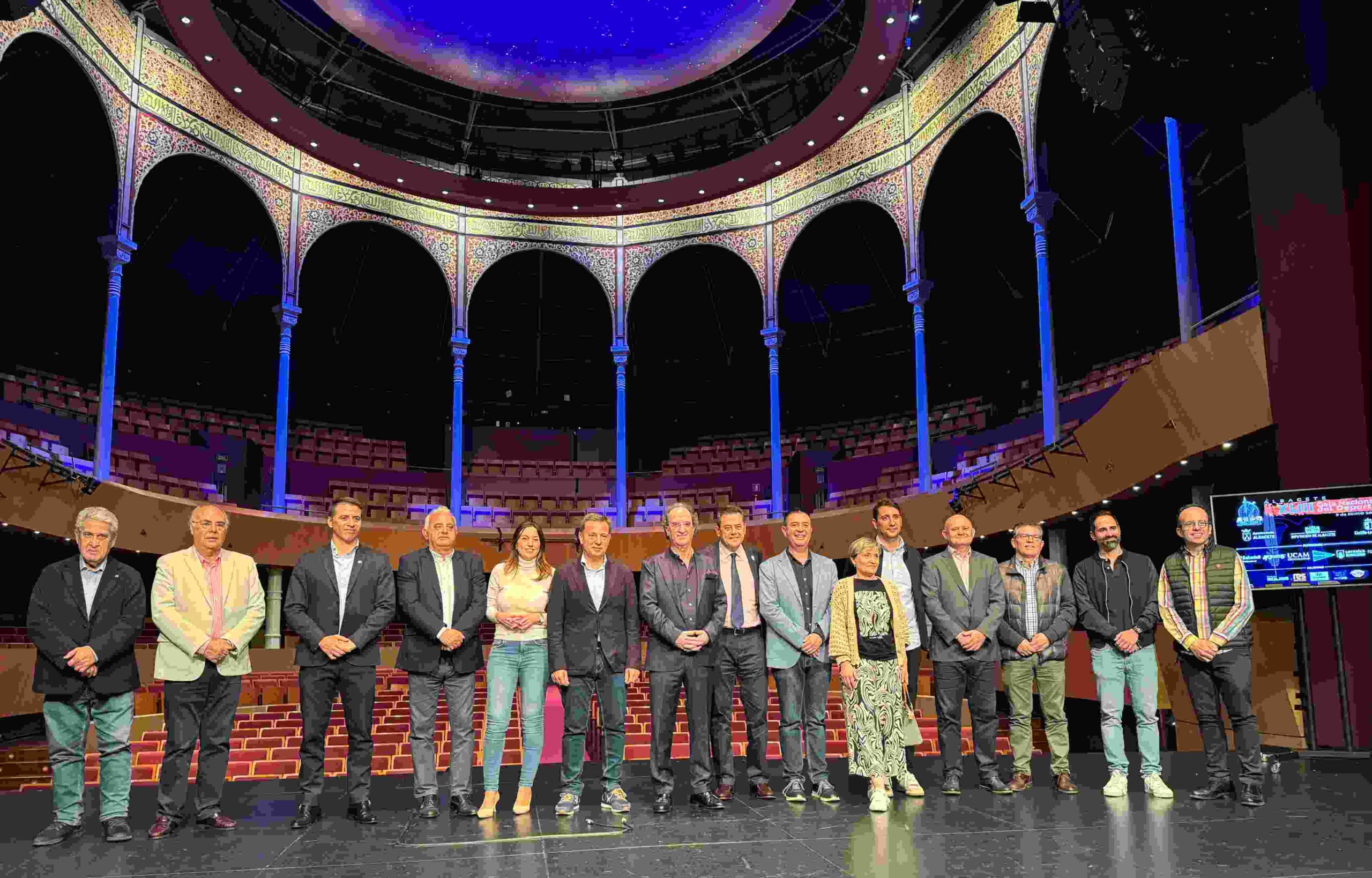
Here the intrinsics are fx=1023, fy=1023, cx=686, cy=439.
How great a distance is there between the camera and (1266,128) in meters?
7.67

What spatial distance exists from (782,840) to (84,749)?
2988 millimetres

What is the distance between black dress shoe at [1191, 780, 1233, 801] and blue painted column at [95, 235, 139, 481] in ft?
44.5

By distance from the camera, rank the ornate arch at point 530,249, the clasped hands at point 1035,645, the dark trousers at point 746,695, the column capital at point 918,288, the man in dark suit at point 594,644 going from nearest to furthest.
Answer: the man in dark suit at point 594,644 < the dark trousers at point 746,695 < the clasped hands at point 1035,645 < the column capital at point 918,288 < the ornate arch at point 530,249

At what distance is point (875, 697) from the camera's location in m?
5.07

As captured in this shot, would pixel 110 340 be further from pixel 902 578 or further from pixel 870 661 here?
pixel 870 661

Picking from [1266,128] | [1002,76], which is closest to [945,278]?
[1002,76]

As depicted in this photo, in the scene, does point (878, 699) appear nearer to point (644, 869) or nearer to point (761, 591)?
point (761, 591)

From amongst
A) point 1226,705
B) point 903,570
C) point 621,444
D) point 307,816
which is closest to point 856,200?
point 621,444

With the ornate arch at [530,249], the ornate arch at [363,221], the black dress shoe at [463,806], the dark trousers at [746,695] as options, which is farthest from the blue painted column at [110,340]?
the dark trousers at [746,695]

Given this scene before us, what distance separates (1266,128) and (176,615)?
796 centimetres

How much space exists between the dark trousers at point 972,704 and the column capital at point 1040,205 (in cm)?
934

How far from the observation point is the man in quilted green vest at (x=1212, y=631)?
500cm

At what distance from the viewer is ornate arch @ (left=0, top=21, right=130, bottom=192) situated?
40.0ft

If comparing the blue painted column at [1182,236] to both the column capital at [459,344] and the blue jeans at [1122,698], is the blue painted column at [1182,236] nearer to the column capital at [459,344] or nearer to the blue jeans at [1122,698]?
the blue jeans at [1122,698]
